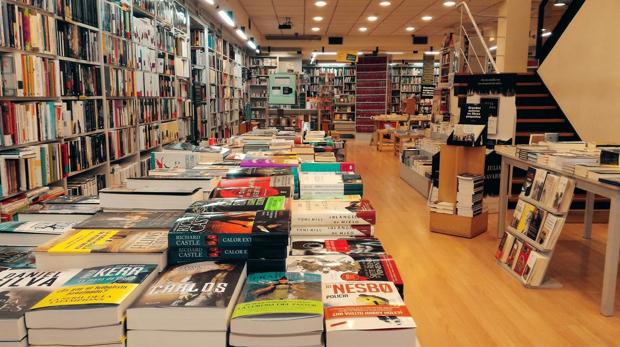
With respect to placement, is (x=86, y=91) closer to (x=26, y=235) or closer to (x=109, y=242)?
(x=26, y=235)

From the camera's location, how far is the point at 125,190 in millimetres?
1499

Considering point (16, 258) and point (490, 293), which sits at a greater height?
point (16, 258)

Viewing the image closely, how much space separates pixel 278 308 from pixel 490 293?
9.69 ft

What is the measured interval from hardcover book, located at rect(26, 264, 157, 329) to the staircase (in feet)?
21.7

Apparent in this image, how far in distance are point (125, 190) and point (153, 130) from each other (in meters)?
4.73

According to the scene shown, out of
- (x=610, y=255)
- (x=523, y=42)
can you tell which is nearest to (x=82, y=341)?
(x=610, y=255)

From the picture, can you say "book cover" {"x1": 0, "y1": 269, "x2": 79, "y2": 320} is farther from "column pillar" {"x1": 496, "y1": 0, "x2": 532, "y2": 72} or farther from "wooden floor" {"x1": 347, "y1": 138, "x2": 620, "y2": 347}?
"column pillar" {"x1": 496, "y1": 0, "x2": 532, "y2": 72}

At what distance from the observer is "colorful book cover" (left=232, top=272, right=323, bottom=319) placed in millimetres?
882

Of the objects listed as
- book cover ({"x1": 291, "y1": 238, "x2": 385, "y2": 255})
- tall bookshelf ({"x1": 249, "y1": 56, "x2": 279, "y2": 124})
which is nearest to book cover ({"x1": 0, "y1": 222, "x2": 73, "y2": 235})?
book cover ({"x1": 291, "y1": 238, "x2": 385, "y2": 255})

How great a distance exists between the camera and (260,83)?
1529 centimetres

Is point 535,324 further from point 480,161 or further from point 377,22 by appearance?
point 377,22

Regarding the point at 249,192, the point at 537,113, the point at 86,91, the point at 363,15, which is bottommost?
the point at 249,192

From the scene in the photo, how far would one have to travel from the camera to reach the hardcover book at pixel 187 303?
2.82 feet

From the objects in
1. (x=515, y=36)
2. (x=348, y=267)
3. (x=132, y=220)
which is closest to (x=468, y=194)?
(x=348, y=267)
